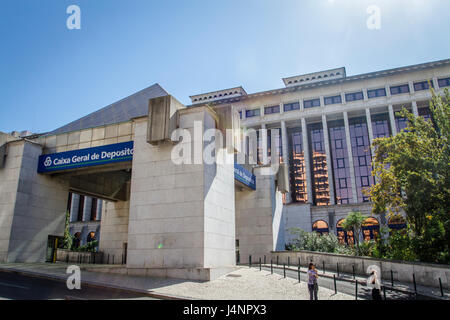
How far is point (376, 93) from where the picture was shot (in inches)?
2675

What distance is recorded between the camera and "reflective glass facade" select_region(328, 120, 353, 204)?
67375 millimetres

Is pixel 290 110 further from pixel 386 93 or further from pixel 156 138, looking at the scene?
pixel 156 138

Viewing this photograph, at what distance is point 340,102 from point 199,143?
55983 mm

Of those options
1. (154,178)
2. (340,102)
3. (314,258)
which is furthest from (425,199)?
(340,102)

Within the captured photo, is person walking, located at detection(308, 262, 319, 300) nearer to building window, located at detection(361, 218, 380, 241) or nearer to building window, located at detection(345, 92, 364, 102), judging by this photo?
building window, located at detection(361, 218, 380, 241)

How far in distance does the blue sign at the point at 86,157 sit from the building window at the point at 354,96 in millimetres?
56377

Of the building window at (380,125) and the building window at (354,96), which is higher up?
the building window at (354,96)

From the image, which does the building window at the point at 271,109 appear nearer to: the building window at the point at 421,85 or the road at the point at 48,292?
the building window at the point at 421,85

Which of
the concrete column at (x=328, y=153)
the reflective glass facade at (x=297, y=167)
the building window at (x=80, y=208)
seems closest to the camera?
the concrete column at (x=328, y=153)

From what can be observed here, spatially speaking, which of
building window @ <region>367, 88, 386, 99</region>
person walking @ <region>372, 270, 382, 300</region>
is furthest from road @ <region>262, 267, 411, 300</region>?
building window @ <region>367, 88, 386, 99</region>

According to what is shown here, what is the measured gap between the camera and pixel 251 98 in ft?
244

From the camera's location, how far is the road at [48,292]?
1274cm

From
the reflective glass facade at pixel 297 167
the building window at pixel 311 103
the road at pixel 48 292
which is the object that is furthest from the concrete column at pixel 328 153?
the road at pixel 48 292
